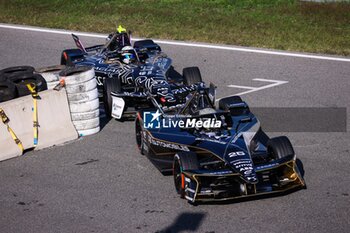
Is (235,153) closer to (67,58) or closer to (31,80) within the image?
(31,80)

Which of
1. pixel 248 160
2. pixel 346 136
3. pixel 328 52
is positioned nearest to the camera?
pixel 248 160

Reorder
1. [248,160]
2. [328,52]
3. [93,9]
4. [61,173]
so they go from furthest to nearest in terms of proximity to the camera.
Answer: [93,9], [328,52], [61,173], [248,160]

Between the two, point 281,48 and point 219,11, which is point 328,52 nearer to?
point 281,48

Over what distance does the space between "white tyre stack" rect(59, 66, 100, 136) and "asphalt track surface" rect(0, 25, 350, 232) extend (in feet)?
0.84

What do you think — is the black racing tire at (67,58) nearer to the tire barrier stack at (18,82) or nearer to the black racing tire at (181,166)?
the tire barrier stack at (18,82)

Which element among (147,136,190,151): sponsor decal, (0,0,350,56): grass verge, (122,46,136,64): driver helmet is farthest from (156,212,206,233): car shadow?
(0,0,350,56): grass verge

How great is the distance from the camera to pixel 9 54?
62.2 ft

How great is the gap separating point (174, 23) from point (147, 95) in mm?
8484

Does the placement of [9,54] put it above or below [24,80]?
below

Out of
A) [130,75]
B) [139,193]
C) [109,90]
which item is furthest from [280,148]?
[130,75]

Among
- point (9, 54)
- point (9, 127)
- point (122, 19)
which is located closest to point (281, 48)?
point (122, 19)

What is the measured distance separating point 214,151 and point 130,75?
4.55 metres

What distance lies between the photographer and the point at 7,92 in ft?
40.5

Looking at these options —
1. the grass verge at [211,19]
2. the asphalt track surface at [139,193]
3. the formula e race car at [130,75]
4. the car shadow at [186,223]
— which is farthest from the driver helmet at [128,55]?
the car shadow at [186,223]
